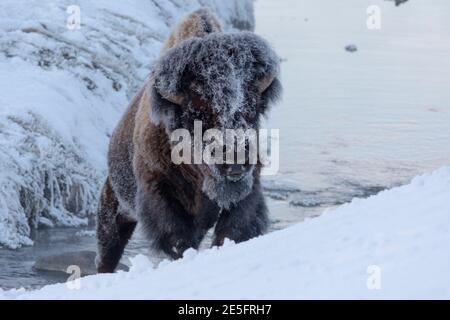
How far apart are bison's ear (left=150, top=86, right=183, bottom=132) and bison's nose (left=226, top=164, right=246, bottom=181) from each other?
1.74 ft

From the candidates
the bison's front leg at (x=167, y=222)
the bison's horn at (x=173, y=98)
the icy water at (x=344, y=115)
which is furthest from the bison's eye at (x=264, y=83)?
the icy water at (x=344, y=115)

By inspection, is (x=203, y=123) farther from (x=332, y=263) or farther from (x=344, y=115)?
(x=344, y=115)

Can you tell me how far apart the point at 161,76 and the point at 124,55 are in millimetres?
9607

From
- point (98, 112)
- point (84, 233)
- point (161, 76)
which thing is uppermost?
point (161, 76)

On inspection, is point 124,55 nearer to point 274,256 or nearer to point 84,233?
point 84,233

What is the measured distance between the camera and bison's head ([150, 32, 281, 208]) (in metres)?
5.36

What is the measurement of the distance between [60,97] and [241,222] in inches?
278

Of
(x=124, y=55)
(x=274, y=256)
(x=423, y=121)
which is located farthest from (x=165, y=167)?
(x=423, y=121)

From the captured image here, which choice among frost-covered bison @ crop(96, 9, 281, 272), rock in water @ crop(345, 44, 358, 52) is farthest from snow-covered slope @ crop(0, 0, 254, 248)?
rock in water @ crop(345, 44, 358, 52)

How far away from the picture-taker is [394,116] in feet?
54.9

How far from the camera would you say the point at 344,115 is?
654 inches

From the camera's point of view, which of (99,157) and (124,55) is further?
(124,55)
